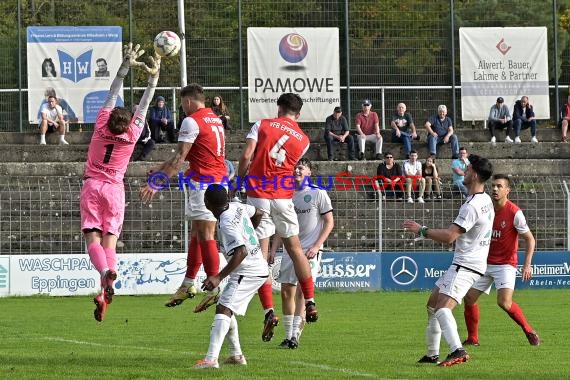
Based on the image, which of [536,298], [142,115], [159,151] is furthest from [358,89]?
[142,115]

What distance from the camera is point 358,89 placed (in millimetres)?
33719

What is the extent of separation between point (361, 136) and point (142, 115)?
1867 centimetres

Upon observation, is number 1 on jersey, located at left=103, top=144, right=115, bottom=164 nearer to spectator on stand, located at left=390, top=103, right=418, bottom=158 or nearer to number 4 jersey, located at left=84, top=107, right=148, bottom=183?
number 4 jersey, located at left=84, top=107, right=148, bottom=183

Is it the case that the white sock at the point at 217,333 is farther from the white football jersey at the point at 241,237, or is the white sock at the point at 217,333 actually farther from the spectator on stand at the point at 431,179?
the spectator on stand at the point at 431,179

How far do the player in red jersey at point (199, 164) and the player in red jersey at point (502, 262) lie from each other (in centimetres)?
321

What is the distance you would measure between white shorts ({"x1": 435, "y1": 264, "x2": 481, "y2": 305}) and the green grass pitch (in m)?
0.71

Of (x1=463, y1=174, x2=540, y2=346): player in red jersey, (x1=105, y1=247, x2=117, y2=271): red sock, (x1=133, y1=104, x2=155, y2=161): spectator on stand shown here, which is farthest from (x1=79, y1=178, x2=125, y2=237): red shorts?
(x1=133, y1=104, x2=155, y2=161): spectator on stand

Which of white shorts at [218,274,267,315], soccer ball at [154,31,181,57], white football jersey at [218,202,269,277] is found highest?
soccer ball at [154,31,181,57]

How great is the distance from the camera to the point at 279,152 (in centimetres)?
1308

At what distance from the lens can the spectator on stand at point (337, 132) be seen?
31.2 metres

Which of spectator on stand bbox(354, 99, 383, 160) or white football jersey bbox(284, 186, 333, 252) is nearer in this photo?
white football jersey bbox(284, 186, 333, 252)

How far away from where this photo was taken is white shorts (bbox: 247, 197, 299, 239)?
42.7ft

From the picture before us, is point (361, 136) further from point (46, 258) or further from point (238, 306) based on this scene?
point (238, 306)

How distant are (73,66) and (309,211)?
19393mm
